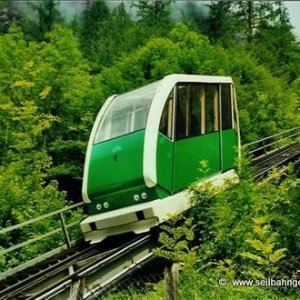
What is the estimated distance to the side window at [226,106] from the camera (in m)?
11.1

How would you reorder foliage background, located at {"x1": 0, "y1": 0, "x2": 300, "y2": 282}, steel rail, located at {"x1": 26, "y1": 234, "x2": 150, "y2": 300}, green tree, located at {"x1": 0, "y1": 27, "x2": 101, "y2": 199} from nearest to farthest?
1. steel rail, located at {"x1": 26, "y1": 234, "x2": 150, "y2": 300}
2. foliage background, located at {"x1": 0, "y1": 0, "x2": 300, "y2": 282}
3. green tree, located at {"x1": 0, "y1": 27, "x2": 101, "y2": 199}

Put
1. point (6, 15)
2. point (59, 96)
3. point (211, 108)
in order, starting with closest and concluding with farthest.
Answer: point (211, 108) < point (59, 96) < point (6, 15)

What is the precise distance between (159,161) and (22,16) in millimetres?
25963

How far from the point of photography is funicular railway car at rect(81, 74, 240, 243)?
9445 mm

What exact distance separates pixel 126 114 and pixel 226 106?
198 centimetres

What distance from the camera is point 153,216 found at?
9.10m

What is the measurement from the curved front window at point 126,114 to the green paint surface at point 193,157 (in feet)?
2.61

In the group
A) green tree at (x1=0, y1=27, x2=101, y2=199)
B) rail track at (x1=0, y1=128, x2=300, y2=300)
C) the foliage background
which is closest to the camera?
rail track at (x1=0, y1=128, x2=300, y2=300)

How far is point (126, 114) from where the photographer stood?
10508 millimetres

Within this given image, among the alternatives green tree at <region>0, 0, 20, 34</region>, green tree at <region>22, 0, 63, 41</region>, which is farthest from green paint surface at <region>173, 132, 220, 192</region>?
green tree at <region>0, 0, 20, 34</region>

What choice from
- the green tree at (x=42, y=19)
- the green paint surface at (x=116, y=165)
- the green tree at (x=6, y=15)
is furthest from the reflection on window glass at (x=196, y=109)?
the green tree at (x=6, y=15)

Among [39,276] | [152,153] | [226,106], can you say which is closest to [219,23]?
[226,106]

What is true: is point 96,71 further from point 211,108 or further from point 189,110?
point 189,110

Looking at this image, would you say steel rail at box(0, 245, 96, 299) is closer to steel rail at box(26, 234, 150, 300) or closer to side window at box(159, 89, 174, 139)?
steel rail at box(26, 234, 150, 300)
